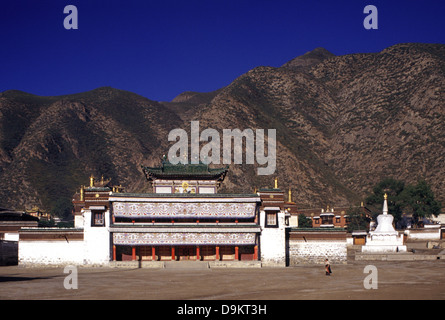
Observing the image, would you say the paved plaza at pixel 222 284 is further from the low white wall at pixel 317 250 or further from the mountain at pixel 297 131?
the mountain at pixel 297 131

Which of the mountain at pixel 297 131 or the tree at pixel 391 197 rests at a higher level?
the mountain at pixel 297 131

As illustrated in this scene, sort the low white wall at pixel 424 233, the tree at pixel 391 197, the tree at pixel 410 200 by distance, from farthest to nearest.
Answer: the tree at pixel 391 197, the tree at pixel 410 200, the low white wall at pixel 424 233

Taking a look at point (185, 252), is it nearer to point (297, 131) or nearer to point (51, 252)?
point (51, 252)

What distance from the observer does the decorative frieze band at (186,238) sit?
48188mm

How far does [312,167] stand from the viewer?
136000mm

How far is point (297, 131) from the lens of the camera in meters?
157

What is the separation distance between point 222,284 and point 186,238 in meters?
14.7

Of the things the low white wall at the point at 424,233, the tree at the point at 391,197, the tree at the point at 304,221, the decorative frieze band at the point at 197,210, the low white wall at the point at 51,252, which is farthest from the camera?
the tree at the point at 391,197

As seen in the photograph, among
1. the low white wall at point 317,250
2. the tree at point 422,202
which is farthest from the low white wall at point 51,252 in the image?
the tree at point 422,202

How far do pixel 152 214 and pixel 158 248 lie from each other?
348cm

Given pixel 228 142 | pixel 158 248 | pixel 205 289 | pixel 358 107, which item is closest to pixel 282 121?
pixel 358 107

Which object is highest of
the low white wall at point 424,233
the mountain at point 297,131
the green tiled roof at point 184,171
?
the mountain at point 297,131

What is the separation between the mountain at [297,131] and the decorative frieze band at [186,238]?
226ft
